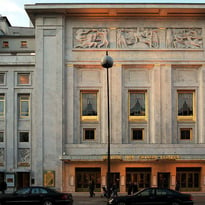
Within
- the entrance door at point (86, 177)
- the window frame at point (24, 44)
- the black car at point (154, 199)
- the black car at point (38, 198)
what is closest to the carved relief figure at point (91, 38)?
the window frame at point (24, 44)

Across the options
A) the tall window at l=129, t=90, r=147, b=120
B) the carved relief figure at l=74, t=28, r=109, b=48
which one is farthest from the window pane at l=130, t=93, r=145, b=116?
the carved relief figure at l=74, t=28, r=109, b=48

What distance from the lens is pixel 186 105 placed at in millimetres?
44281

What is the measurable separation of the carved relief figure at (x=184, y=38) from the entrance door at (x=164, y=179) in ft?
39.3

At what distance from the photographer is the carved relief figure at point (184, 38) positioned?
44.3 m

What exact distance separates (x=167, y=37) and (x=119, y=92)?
694cm

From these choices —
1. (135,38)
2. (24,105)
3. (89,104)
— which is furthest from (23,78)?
(135,38)

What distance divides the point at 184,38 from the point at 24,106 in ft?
54.2

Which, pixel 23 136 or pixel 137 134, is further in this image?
pixel 23 136

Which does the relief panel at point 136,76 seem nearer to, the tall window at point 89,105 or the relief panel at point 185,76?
the relief panel at point 185,76

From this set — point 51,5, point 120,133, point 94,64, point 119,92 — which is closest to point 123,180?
point 120,133

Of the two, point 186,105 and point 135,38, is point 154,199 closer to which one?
point 186,105

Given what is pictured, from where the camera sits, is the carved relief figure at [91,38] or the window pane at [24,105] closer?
the carved relief figure at [91,38]

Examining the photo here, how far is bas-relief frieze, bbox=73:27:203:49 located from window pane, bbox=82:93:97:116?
4.69 meters

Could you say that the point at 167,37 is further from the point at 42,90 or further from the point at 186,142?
the point at 42,90
